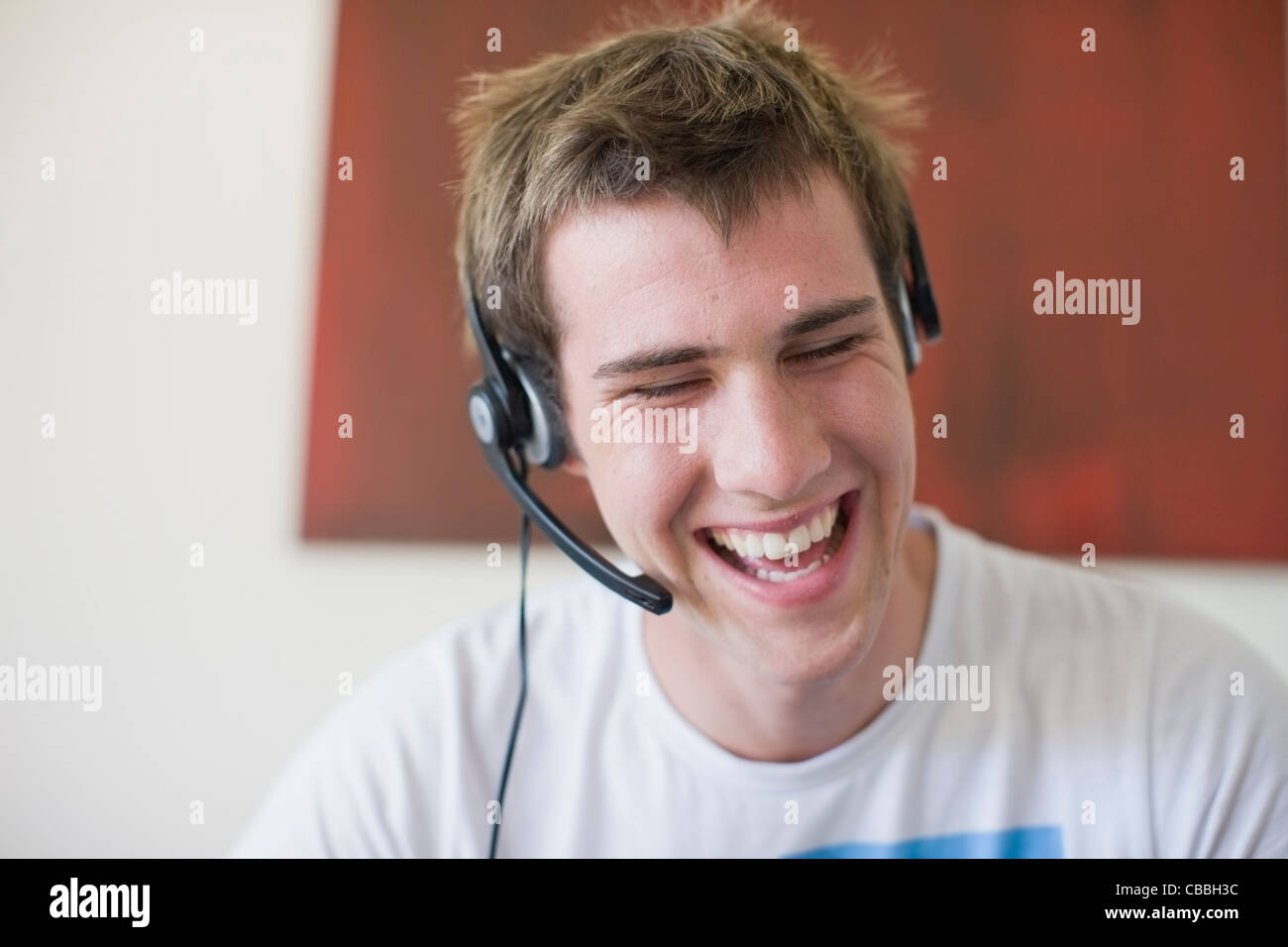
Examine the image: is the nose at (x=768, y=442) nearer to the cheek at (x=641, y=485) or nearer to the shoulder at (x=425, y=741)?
the cheek at (x=641, y=485)

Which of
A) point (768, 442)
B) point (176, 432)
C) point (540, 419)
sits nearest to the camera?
point (768, 442)

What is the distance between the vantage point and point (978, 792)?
2.96 feet

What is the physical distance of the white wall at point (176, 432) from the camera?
3.74 feet

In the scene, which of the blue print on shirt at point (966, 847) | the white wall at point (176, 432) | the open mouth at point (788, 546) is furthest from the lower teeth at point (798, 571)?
the white wall at point (176, 432)

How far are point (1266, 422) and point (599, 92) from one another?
0.91m

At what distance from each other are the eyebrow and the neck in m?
0.27

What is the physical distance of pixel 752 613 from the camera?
84 centimetres

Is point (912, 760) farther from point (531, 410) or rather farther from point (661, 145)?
point (661, 145)

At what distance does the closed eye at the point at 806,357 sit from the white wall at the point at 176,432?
443 mm

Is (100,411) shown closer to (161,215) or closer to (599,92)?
(161,215)

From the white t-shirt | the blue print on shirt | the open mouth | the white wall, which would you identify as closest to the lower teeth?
the open mouth

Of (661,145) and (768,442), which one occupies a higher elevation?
(661,145)

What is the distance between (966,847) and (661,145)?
2.28 ft

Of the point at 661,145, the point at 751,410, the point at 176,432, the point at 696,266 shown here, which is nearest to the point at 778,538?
the point at 751,410
